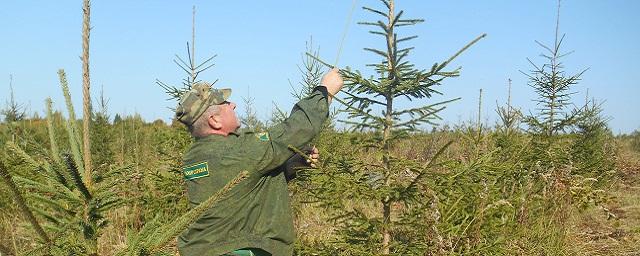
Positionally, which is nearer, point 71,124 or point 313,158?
point 71,124

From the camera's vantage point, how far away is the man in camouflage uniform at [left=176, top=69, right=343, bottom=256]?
2846 mm

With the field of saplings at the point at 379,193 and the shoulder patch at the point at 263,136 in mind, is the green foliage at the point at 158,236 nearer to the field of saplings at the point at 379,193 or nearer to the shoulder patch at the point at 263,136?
the field of saplings at the point at 379,193

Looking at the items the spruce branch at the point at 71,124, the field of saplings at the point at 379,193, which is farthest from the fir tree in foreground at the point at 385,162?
the spruce branch at the point at 71,124

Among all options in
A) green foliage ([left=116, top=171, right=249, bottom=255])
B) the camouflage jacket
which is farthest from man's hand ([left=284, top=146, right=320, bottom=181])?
green foliage ([left=116, top=171, right=249, bottom=255])

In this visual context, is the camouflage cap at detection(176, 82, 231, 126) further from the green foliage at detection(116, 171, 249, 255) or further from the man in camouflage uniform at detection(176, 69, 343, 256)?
the green foliage at detection(116, 171, 249, 255)

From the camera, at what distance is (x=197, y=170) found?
9.62ft

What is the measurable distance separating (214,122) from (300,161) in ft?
2.56

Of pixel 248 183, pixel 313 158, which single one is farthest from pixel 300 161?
pixel 248 183

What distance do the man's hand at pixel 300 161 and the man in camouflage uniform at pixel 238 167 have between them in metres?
0.33

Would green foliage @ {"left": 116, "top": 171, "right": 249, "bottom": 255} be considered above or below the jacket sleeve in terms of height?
below

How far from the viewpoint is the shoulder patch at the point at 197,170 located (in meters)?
2.89

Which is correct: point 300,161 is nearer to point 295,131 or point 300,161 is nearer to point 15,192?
point 295,131

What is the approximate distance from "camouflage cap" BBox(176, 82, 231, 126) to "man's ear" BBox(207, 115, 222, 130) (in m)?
0.06

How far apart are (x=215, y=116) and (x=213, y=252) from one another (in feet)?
2.42
